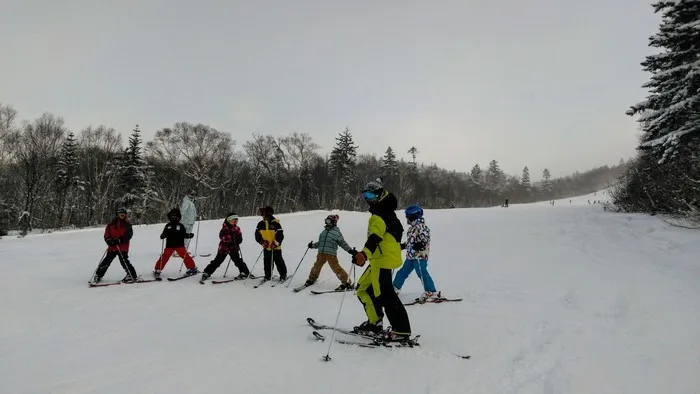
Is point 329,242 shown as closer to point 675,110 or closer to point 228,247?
point 228,247

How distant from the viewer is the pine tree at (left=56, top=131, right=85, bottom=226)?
43.1 m

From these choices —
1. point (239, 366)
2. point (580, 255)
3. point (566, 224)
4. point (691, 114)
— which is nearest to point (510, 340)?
point (239, 366)

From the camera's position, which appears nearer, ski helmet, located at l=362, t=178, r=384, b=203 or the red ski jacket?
ski helmet, located at l=362, t=178, r=384, b=203

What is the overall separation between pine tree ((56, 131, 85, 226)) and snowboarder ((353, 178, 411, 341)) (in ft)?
159

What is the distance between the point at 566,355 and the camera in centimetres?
491

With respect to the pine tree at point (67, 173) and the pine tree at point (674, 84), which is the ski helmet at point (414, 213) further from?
the pine tree at point (67, 173)

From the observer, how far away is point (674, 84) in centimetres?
1423

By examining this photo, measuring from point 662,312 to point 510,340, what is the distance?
318 centimetres

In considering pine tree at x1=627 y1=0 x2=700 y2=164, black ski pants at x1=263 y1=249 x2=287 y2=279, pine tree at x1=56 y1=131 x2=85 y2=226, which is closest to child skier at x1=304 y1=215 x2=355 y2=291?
black ski pants at x1=263 y1=249 x2=287 y2=279

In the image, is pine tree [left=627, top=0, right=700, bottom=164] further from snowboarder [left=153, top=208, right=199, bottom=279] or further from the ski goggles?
snowboarder [left=153, top=208, right=199, bottom=279]

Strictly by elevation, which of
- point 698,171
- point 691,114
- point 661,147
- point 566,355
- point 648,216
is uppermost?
point 691,114

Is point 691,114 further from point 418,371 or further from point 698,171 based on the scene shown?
point 418,371

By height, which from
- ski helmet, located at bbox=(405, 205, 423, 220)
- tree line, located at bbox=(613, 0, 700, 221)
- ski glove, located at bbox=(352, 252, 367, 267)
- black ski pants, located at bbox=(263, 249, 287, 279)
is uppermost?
tree line, located at bbox=(613, 0, 700, 221)

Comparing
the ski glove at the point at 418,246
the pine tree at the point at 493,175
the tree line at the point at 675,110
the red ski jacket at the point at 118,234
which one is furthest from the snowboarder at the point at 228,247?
the pine tree at the point at 493,175
